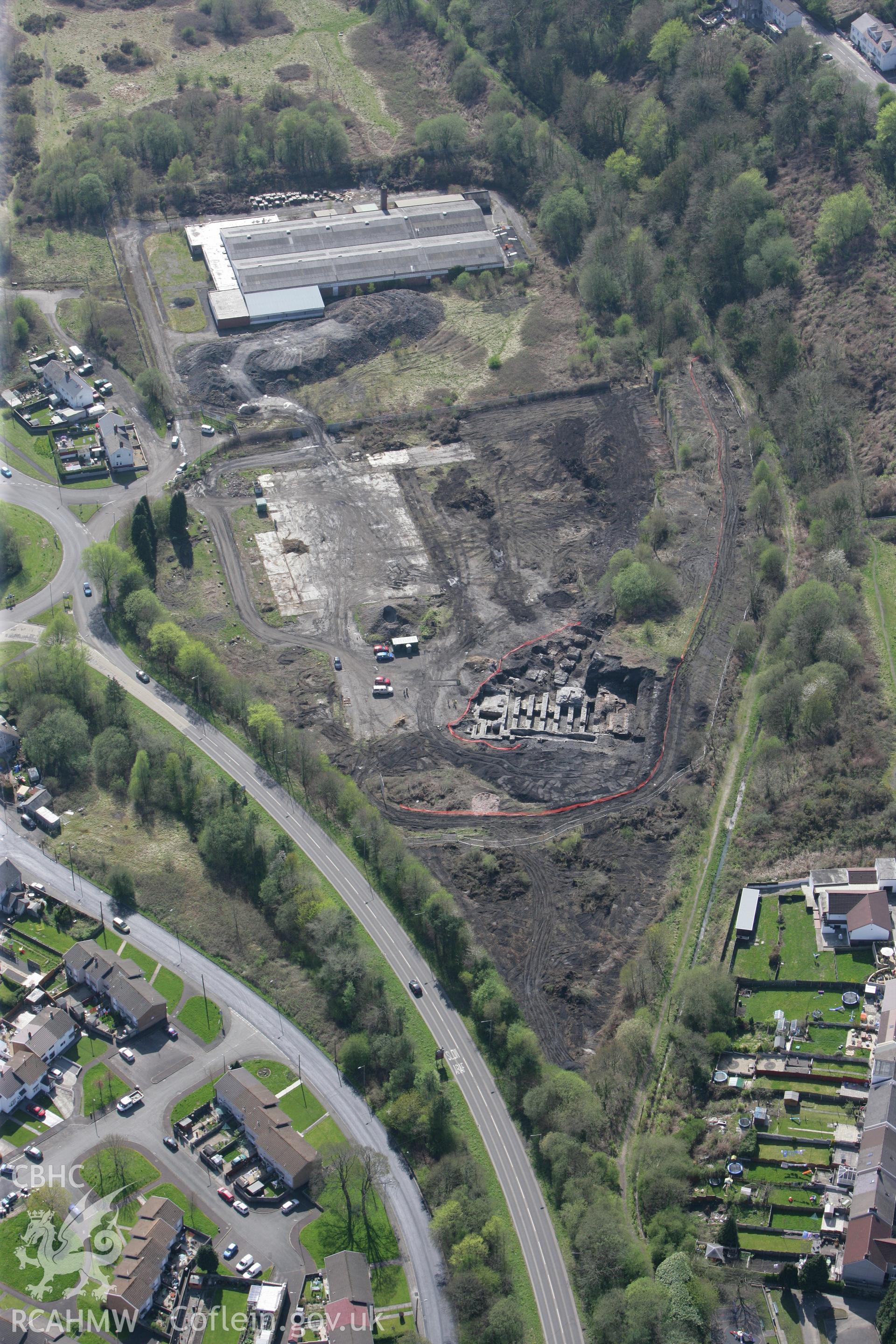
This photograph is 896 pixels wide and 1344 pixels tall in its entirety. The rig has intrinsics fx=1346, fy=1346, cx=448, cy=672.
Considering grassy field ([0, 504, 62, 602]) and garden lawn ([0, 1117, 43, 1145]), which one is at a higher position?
garden lawn ([0, 1117, 43, 1145])

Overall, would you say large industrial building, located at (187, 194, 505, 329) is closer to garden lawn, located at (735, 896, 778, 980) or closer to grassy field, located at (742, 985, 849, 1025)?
garden lawn, located at (735, 896, 778, 980)

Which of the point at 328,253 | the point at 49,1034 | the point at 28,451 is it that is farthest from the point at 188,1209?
the point at 328,253

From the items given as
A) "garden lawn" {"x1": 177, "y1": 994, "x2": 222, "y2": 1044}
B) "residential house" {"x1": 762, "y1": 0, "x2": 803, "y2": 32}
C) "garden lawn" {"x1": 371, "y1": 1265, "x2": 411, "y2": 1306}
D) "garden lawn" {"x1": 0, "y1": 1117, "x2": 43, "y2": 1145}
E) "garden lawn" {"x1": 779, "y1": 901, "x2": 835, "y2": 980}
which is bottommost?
"garden lawn" {"x1": 0, "y1": 1117, "x2": 43, "y2": 1145}

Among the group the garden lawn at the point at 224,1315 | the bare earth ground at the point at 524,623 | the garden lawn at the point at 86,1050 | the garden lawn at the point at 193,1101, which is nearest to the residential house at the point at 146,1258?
the garden lawn at the point at 224,1315

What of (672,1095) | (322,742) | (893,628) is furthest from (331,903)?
(893,628)

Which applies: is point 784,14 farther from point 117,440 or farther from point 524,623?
point 117,440

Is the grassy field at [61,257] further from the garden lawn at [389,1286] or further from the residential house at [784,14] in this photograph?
the garden lawn at [389,1286]

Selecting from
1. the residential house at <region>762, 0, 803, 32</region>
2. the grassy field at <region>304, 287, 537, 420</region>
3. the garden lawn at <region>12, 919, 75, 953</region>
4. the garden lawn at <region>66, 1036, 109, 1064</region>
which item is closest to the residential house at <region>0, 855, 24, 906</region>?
the garden lawn at <region>12, 919, 75, 953</region>
